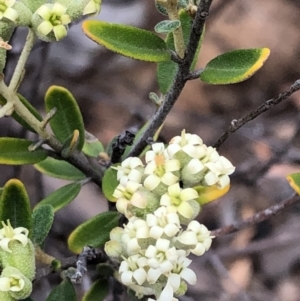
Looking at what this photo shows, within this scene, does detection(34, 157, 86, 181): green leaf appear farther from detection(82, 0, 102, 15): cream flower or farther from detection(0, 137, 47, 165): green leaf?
detection(82, 0, 102, 15): cream flower

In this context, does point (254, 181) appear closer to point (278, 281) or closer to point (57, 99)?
point (278, 281)

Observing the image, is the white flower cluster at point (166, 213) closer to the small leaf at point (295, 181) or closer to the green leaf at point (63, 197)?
the small leaf at point (295, 181)

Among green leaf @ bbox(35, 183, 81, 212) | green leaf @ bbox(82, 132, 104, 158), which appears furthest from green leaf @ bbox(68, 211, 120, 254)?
green leaf @ bbox(82, 132, 104, 158)

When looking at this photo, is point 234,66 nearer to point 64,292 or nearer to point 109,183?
point 109,183

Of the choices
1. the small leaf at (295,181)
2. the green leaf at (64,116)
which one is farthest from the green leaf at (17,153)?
the small leaf at (295,181)

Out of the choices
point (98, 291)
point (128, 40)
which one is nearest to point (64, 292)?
point (98, 291)

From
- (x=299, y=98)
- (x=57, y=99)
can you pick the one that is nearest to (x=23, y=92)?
(x=57, y=99)
